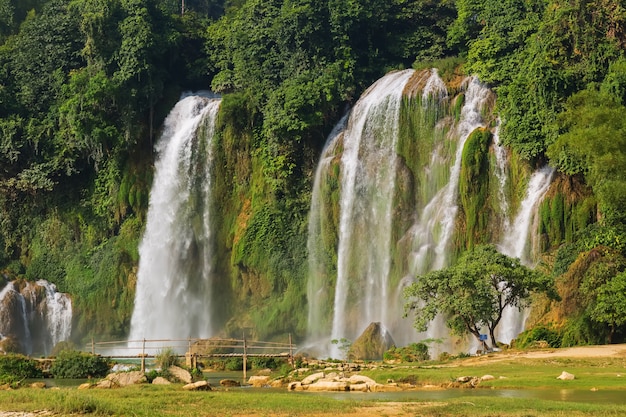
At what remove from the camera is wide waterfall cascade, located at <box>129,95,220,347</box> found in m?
51.0

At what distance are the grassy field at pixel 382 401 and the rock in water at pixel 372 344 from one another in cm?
1198

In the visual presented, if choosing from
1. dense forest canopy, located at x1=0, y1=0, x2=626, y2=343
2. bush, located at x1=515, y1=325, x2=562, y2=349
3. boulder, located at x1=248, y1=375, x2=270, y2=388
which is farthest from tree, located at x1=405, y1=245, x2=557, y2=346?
dense forest canopy, located at x1=0, y1=0, x2=626, y2=343

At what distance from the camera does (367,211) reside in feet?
151

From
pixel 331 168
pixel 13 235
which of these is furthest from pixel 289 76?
pixel 13 235

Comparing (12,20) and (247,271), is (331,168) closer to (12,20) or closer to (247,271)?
(247,271)

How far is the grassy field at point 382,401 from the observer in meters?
18.2

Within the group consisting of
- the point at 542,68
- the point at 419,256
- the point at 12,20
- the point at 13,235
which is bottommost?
the point at 419,256

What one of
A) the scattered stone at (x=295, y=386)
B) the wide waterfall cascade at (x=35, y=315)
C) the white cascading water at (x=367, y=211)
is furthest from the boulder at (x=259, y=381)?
the wide waterfall cascade at (x=35, y=315)

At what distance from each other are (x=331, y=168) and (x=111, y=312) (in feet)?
51.3

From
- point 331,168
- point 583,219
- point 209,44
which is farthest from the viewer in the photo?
point 209,44

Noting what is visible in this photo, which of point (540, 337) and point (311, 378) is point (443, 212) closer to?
point (540, 337)

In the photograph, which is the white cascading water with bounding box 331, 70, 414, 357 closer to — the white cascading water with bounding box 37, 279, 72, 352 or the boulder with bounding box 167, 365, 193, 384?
the boulder with bounding box 167, 365, 193, 384

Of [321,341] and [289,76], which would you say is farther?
[289,76]

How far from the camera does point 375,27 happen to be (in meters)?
54.9
